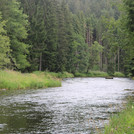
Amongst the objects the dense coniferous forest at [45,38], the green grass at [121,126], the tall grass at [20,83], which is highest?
the dense coniferous forest at [45,38]

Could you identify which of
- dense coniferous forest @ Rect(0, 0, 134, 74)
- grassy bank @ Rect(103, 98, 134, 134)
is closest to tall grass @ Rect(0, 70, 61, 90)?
dense coniferous forest @ Rect(0, 0, 134, 74)

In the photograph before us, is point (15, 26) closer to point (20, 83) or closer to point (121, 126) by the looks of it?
point (20, 83)

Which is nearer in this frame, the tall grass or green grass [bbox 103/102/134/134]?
green grass [bbox 103/102/134/134]

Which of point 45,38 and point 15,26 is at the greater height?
point 15,26

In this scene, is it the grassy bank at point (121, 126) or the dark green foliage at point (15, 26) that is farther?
the dark green foliage at point (15, 26)

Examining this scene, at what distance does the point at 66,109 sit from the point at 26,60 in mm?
31516

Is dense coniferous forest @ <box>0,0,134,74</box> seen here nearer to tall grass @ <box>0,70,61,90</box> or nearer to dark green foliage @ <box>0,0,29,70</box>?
dark green foliage @ <box>0,0,29,70</box>

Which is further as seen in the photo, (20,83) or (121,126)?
(20,83)

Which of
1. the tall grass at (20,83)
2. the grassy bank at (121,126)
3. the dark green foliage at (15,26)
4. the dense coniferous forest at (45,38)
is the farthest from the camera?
the dark green foliage at (15,26)

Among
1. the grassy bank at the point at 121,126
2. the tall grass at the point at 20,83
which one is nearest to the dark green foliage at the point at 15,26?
the tall grass at the point at 20,83

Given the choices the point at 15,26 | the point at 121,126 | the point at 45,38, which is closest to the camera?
the point at 121,126

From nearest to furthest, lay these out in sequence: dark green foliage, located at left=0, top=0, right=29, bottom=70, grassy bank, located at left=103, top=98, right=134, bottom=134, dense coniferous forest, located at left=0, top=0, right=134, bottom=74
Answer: grassy bank, located at left=103, top=98, right=134, bottom=134, dense coniferous forest, located at left=0, top=0, right=134, bottom=74, dark green foliage, located at left=0, top=0, right=29, bottom=70

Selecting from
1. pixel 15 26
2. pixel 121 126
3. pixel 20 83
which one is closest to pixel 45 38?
pixel 15 26

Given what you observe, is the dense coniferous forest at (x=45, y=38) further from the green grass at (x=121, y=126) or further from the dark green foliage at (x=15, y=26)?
the green grass at (x=121, y=126)
